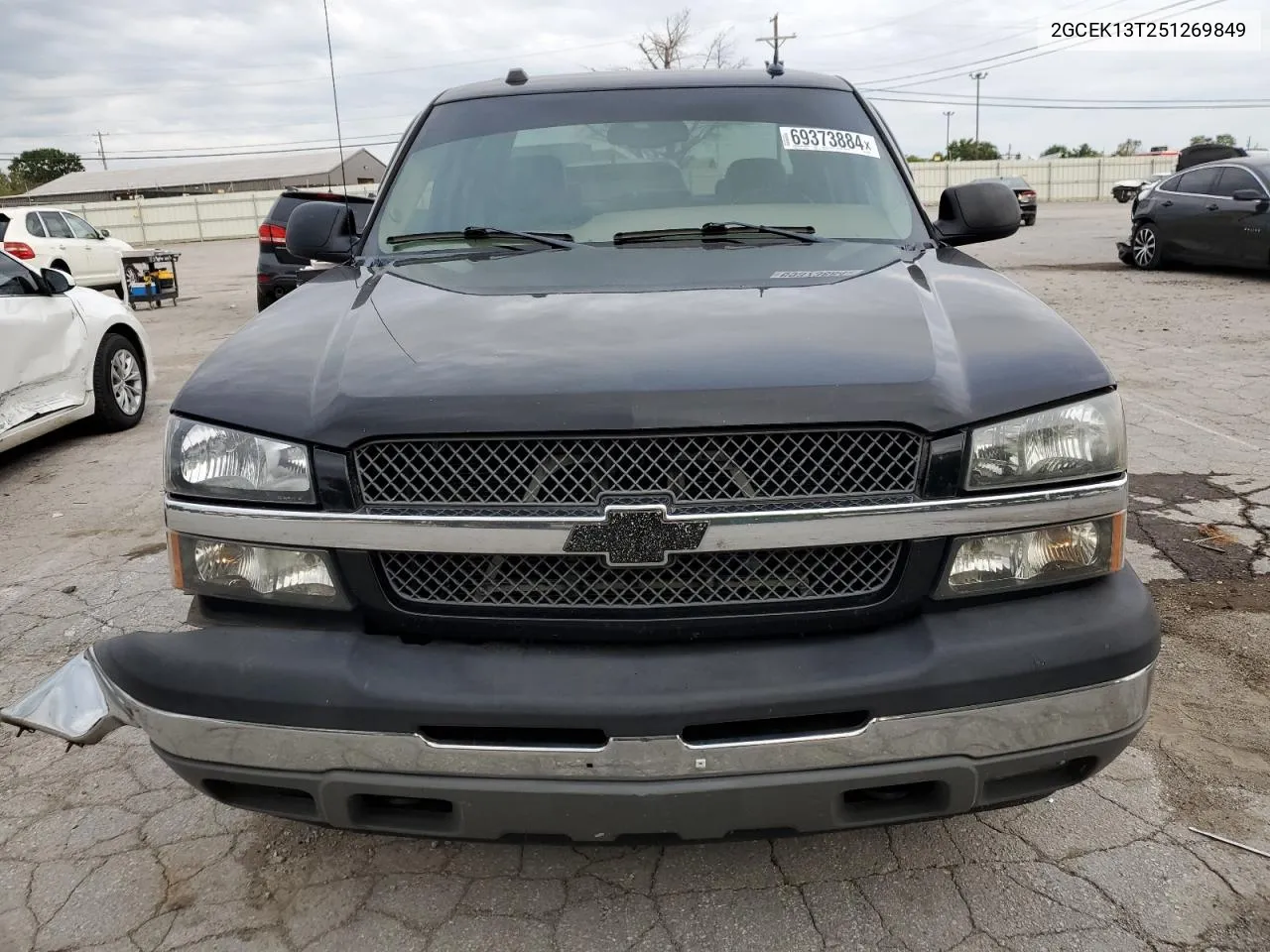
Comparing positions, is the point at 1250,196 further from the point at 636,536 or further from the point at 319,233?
the point at 636,536

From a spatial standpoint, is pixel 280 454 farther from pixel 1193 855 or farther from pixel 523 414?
pixel 1193 855

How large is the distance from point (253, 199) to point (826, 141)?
47691mm

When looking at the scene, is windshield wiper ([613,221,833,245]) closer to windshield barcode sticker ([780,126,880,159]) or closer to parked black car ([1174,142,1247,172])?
windshield barcode sticker ([780,126,880,159])

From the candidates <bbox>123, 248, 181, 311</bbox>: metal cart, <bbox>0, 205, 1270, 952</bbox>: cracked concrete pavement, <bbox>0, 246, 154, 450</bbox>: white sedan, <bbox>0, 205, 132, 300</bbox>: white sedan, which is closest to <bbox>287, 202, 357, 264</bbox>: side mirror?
<bbox>0, 205, 1270, 952</bbox>: cracked concrete pavement

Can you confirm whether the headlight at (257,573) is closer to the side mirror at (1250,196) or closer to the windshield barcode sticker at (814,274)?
the windshield barcode sticker at (814,274)

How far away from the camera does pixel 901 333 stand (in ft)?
6.97

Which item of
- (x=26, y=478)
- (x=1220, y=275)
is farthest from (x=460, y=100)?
(x=1220, y=275)

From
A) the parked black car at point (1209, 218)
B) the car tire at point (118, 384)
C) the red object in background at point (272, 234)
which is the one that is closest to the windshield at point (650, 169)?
the car tire at point (118, 384)

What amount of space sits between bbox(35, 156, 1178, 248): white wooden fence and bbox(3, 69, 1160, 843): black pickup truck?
131ft

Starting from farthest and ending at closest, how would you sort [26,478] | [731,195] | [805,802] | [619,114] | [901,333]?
[26,478], [619,114], [731,195], [901,333], [805,802]

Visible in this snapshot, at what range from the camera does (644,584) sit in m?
1.94

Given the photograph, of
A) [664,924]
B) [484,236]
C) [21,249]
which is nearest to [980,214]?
[484,236]

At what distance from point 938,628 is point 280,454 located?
4.21 feet

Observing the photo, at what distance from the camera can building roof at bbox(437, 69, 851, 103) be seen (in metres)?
3.58
